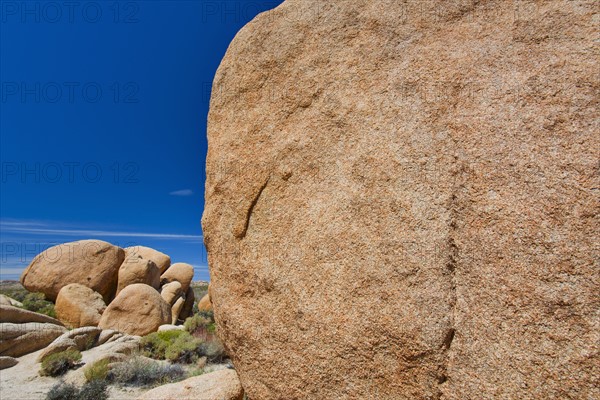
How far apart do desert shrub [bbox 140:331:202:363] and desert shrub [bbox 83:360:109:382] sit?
224cm

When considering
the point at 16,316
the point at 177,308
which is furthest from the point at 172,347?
the point at 177,308

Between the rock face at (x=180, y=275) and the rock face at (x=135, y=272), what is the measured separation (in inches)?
114

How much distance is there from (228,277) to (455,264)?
1.86 meters

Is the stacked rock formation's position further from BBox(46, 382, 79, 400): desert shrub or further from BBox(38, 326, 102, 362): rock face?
BBox(46, 382, 79, 400): desert shrub

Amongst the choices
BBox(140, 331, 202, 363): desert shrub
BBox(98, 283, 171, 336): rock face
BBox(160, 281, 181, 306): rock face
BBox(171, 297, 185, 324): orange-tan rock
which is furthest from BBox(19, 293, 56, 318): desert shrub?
BBox(140, 331, 202, 363): desert shrub

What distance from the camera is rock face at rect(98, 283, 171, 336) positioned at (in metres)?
13.8

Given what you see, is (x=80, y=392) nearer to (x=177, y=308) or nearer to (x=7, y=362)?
(x=7, y=362)

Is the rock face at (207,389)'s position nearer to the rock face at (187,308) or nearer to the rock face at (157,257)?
the rock face at (187,308)

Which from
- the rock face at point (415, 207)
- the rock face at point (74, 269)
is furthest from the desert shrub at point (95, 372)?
the rock face at point (74, 269)

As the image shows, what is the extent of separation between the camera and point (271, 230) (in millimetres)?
3148

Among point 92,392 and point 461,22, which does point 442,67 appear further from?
point 92,392

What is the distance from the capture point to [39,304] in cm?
1583

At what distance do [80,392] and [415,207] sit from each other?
795 cm

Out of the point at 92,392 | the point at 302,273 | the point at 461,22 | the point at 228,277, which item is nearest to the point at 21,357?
the point at 92,392
